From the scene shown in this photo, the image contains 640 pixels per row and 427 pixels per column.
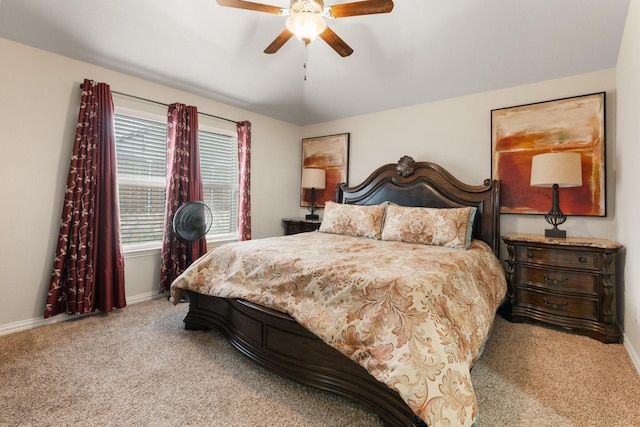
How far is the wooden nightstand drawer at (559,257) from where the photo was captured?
2.40 meters

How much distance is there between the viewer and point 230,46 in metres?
3.02

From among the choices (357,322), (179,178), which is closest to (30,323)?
(179,178)

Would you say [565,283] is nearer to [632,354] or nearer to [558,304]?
[558,304]

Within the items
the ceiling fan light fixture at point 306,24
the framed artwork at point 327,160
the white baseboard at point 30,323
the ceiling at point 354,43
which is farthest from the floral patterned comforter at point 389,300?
the framed artwork at point 327,160

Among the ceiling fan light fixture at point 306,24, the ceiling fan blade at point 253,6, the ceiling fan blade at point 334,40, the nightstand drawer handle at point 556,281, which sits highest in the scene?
the ceiling fan blade at point 253,6

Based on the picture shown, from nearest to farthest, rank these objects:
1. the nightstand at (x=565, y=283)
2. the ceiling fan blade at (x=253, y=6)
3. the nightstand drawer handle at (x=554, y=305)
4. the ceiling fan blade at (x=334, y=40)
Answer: the ceiling fan blade at (x=253, y=6)
the ceiling fan blade at (x=334, y=40)
the nightstand at (x=565, y=283)
the nightstand drawer handle at (x=554, y=305)

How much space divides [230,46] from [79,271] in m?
2.52

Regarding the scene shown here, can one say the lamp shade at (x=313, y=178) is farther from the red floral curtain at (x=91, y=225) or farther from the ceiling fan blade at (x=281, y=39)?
the red floral curtain at (x=91, y=225)

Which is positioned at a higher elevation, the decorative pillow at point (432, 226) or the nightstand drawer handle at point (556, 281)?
the decorative pillow at point (432, 226)

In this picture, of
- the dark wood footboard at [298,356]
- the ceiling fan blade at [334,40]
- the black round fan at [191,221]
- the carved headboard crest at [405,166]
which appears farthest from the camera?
the carved headboard crest at [405,166]

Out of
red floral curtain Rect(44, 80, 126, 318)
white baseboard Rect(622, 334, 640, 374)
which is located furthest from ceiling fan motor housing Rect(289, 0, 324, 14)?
white baseboard Rect(622, 334, 640, 374)

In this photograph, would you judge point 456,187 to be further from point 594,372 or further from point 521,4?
point 594,372

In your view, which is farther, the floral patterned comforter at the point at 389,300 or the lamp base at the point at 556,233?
the lamp base at the point at 556,233

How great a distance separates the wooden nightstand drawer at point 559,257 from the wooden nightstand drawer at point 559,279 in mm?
64
